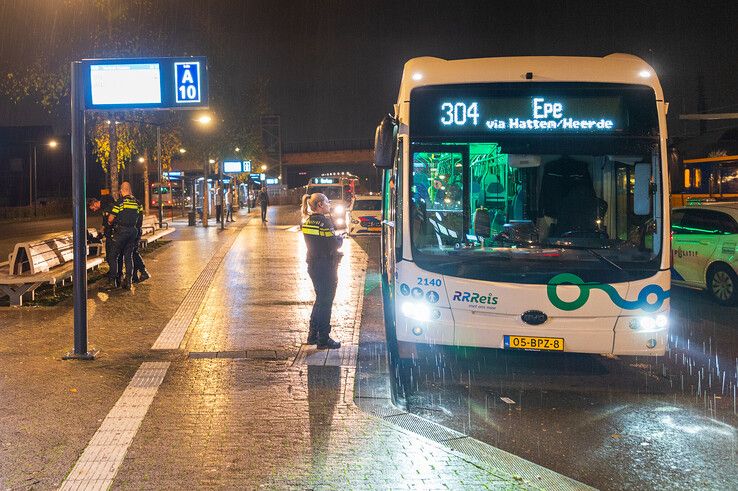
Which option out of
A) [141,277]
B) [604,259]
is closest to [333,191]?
[141,277]

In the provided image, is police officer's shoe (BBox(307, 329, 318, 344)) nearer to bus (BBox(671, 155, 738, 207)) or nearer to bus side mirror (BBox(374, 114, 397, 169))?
bus side mirror (BBox(374, 114, 397, 169))

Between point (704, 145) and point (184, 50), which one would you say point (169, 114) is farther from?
point (704, 145)

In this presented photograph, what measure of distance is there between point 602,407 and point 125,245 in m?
9.60

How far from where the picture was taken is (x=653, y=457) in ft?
17.5

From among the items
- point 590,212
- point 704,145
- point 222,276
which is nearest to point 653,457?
point 590,212

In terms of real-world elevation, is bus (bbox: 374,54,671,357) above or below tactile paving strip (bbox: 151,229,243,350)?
above

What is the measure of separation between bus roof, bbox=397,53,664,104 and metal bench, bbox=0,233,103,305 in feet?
22.5

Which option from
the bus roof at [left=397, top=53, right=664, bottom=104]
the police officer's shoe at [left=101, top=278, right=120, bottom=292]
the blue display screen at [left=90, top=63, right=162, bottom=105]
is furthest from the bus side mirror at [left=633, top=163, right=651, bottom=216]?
the police officer's shoe at [left=101, top=278, right=120, bottom=292]

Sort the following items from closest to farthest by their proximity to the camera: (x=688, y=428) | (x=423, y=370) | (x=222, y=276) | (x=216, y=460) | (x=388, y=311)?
(x=216, y=460), (x=688, y=428), (x=423, y=370), (x=388, y=311), (x=222, y=276)

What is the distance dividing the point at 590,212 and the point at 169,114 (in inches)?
745

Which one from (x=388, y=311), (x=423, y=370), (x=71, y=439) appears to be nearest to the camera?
(x=71, y=439)

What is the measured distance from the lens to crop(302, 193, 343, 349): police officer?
27.6ft

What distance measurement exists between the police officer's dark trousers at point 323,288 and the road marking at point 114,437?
73.6 inches

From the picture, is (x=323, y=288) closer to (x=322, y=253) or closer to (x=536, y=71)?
(x=322, y=253)
